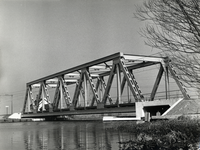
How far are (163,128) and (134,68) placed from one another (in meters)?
38.7

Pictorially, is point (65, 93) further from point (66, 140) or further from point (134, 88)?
point (66, 140)

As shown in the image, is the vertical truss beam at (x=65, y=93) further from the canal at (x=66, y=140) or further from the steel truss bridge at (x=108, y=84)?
the canal at (x=66, y=140)

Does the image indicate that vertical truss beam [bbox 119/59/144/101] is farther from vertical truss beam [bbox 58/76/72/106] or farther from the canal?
vertical truss beam [bbox 58/76/72/106]

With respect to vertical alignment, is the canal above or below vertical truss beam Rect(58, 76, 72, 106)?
below

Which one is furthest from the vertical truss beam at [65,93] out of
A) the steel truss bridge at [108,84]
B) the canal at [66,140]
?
the canal at [66,140]

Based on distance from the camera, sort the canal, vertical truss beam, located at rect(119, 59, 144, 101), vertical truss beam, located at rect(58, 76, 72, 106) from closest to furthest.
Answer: the canal, vertical truss beam, located at rect(119, 59, 144, 101), vertical truss beam, located at rect(58, 76, 72, 106)

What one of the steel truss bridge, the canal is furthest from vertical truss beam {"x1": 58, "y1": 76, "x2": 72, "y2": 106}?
the canal

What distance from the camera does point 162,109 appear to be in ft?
133

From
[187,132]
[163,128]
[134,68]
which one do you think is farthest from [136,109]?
[187,132]

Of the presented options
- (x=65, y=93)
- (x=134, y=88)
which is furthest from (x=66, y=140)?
(x=65, y=93)

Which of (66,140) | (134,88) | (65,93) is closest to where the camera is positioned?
(66,140)

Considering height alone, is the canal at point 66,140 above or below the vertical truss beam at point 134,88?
below

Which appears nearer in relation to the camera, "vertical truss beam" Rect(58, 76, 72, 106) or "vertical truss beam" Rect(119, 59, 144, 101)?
"vertical truss beam" Rect(119, 59, 144, 101)

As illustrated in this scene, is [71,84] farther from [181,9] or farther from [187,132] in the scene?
[181,9]
